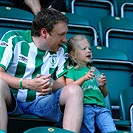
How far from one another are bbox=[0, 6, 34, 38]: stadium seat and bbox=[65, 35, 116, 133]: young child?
639mm

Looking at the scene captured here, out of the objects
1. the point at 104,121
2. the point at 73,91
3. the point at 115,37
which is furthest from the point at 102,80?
the point at 115,37

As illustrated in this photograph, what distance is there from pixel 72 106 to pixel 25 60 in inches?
17.7

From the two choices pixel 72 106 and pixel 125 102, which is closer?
pixel 72 106

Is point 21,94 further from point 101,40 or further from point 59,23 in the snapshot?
point 101,40

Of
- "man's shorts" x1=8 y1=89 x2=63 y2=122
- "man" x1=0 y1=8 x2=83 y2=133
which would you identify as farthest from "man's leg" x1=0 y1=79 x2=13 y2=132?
"man's shorts" x1=8 y1=89 x2=63 y2=122

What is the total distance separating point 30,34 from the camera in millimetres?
2662

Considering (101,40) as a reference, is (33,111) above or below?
below

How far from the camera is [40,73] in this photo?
2.58 m

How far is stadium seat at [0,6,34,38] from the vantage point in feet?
10.8

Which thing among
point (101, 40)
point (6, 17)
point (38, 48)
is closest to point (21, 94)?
point (38, 48)

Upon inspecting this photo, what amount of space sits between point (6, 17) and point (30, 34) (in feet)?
2.65

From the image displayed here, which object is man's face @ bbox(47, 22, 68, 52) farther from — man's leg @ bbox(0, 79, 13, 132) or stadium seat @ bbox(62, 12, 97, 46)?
stadium seat @ bbox(62, 12, 97, 46)

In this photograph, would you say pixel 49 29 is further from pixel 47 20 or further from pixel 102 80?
pixel 102 80

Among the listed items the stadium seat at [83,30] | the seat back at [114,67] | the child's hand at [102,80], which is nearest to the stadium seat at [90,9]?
the stadium seat at [83,30]
